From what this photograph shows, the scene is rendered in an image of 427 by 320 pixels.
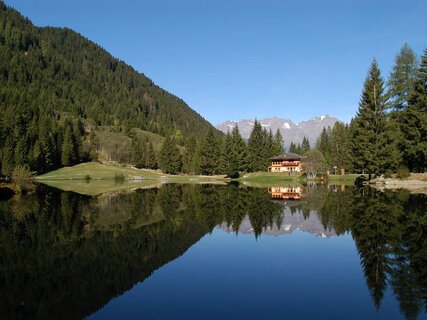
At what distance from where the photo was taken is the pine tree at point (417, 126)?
5206 cm

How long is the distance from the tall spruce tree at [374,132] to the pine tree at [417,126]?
226 centimetres

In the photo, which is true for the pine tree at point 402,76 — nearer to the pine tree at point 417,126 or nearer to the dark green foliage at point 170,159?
the pine tree at point 417,126

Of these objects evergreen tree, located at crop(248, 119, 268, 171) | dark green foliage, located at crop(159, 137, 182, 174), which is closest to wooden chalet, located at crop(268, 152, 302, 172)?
evergreen tree, located at crop(248, 119, 268, 171)

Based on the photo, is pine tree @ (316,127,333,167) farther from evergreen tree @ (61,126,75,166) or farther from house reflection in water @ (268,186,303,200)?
evergreen tree @ (61,126,75,166)

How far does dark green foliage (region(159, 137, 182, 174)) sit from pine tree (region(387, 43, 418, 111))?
77326mm

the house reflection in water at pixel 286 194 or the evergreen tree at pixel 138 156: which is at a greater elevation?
the evergreen tree at pixel 138 156

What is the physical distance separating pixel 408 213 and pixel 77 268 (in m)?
20.8

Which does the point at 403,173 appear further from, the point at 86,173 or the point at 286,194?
the point at 86,173

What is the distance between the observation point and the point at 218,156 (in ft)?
372

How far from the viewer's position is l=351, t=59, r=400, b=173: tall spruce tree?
54969 millimetres

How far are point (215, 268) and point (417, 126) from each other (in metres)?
51.3

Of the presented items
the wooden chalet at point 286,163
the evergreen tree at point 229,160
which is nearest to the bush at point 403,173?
the evergreen tree at point 229,160

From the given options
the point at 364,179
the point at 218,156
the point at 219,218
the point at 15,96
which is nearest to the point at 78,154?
the point at 15,96

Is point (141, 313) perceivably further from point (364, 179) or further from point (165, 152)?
point (165, 152)
